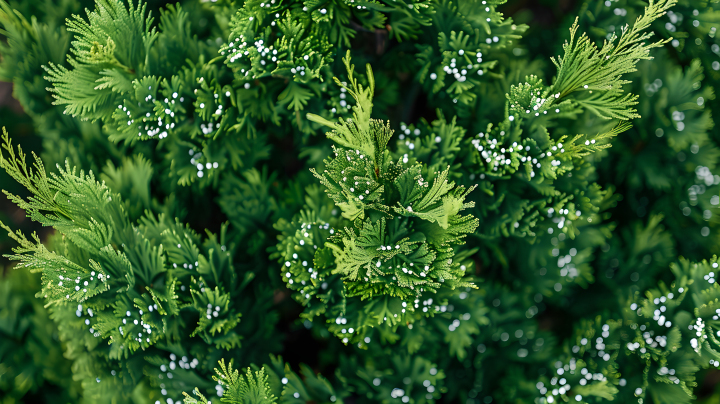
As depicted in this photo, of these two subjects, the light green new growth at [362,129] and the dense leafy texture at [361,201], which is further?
the dense leafy texture at [361,201]

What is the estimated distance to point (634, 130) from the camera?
1508 mm

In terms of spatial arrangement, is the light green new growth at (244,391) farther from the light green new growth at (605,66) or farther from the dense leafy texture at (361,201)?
the light green new growth at (605,66)

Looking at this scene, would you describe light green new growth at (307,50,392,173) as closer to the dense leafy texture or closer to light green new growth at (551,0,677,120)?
the dense leafy texture

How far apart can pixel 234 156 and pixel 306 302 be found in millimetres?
441

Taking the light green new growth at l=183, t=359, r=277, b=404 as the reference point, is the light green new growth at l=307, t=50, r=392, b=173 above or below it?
above

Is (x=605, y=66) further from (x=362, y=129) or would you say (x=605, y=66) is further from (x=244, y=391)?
(x=244, y=391)

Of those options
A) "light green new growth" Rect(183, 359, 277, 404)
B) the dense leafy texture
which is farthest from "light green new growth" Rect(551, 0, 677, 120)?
"light green new growth" Rect(183, 359, 277, 404)

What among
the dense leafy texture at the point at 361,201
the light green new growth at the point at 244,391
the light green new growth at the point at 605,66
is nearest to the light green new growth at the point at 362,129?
the dense leafy texture at the point at 361,201

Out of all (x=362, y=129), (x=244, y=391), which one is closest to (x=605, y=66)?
(x=362, y=129)

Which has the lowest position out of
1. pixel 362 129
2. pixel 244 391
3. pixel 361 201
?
pixel 244 391

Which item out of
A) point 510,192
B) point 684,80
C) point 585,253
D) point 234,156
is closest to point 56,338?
point 234,156

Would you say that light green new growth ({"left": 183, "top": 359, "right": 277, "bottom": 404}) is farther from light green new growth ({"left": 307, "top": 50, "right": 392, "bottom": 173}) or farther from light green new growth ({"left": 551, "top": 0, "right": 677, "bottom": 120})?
light green new growth ({"left": 551, "top": 0, "right": 677, "bottom": 120})

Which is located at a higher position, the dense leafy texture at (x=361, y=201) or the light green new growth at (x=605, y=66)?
the light green new growth at (x=605, y=66)

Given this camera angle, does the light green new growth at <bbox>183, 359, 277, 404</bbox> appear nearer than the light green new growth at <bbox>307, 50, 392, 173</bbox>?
No
